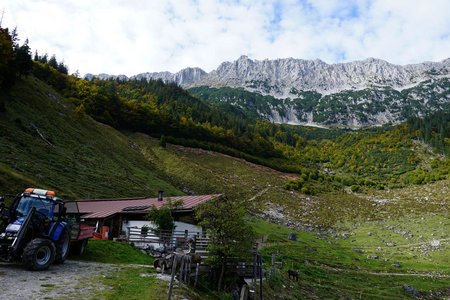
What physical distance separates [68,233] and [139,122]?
98.5 metres

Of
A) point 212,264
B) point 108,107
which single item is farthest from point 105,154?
point 212,264

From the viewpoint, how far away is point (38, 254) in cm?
1691

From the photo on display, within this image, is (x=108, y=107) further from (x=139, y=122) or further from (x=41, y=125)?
(x=41, y=125)

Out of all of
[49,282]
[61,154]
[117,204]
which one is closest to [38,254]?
[49,282]

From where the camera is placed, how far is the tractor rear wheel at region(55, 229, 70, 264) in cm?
1845

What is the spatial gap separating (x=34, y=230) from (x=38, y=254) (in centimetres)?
115

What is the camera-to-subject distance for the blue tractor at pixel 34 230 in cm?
1571

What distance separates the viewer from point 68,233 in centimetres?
1908

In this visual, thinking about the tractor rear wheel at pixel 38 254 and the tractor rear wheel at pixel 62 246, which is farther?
the tractor rear wheel at pixel 62 246

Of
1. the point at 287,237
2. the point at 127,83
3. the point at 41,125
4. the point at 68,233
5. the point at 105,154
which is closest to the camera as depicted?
the point at 68,233

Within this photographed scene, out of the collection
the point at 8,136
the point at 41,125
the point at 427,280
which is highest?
the point at 41,125

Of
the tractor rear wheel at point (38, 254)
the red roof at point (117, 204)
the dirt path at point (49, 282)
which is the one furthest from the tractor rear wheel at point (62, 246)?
the red roof at point (117, 204)

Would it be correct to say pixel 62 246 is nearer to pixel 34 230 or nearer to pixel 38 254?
pixel 38 254

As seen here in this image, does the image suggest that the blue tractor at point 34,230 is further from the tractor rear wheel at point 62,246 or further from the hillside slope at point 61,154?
the hillside slope at point 61,154
